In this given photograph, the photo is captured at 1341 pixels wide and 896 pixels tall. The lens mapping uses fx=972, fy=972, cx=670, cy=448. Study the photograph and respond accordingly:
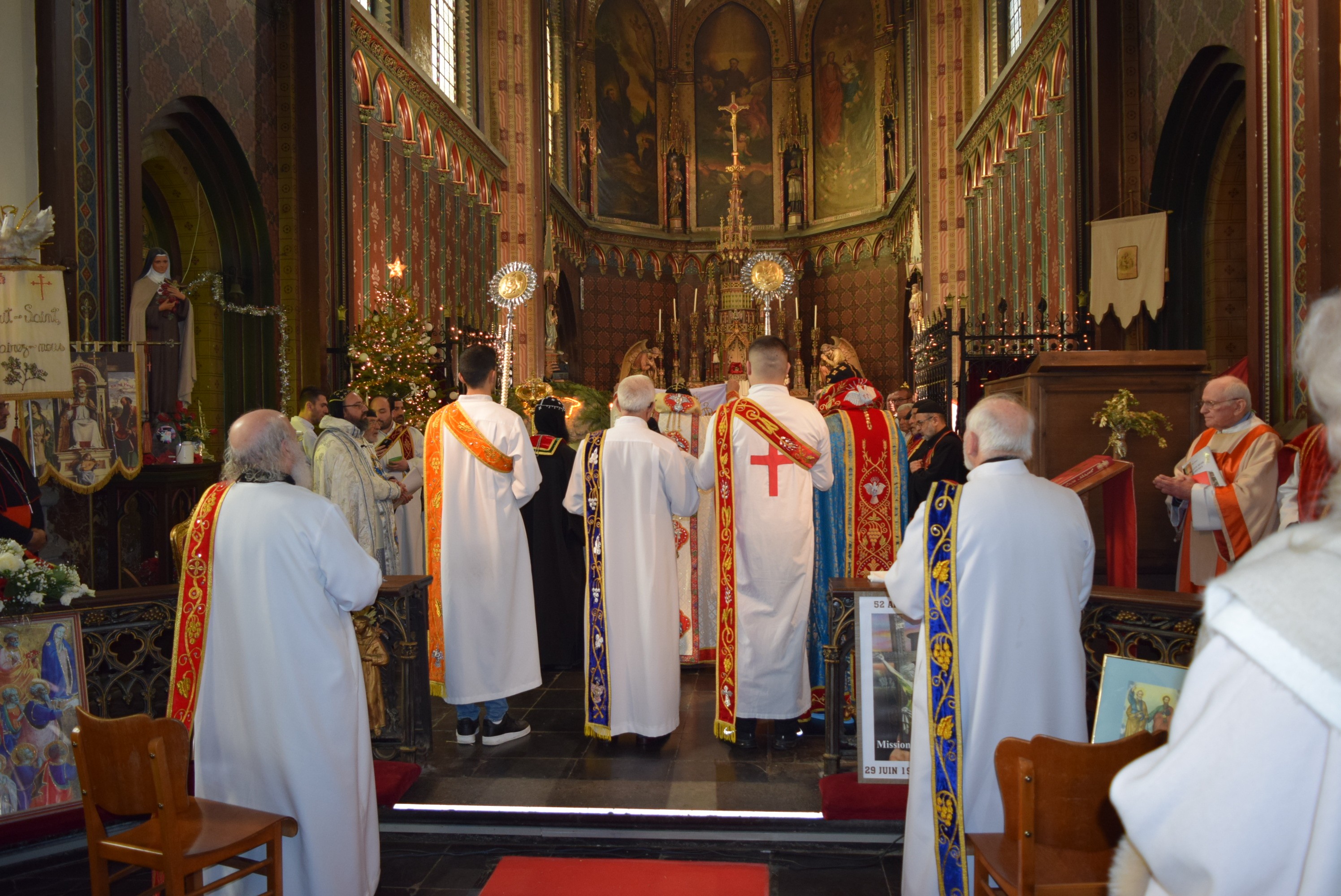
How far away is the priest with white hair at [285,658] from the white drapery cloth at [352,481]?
2.30 meters

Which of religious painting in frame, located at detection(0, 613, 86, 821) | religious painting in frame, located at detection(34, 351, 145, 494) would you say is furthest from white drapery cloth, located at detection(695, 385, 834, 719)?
religious painting in frame, located at detection(34, 351, 145, 494)

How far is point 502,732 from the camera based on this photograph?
509 centimetres

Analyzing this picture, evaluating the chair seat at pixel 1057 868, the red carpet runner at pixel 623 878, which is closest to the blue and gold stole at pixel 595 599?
the red carpet runner at pixel 623 878

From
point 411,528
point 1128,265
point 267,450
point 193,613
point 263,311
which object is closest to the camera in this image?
point 267,450

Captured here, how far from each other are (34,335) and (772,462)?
14.2 feet

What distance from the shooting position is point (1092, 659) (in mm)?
4070

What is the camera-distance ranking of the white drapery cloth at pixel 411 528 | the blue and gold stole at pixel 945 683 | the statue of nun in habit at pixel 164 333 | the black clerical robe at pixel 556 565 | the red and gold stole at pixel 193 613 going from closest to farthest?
the blue and gold stole at pixel 945 683 → the red and gold stole at pixel 193 613 → the black clerical robe at pixel 556 565 → the statue of nun in habit at pixel 164 333 → the white drapery cloth at pixel 411 528

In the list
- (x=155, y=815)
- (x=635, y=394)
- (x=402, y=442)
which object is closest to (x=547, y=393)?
(x=402, y=442)

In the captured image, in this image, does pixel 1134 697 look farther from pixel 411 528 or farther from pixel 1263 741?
pixel 411 528

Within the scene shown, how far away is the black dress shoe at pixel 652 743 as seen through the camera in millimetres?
4902

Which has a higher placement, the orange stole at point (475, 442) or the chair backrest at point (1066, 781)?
the orange stole at point (475, 442)

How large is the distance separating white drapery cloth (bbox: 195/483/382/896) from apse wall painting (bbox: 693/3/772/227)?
2155 cm

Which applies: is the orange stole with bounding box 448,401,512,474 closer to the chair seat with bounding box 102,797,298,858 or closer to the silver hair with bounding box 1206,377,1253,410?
the chair seat with bounding box 102,797,298,858

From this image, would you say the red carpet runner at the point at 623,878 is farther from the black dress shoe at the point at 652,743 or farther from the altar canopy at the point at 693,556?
the altar canopy at the point at 693,556
